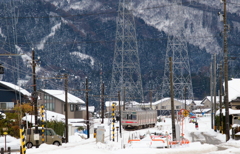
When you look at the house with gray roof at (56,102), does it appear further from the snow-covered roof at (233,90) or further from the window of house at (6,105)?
the snow-covered roof at (233,90)

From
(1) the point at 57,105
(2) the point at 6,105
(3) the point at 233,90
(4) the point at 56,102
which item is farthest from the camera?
(4) the point at 56,102

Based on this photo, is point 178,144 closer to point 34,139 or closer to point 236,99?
point 34,139

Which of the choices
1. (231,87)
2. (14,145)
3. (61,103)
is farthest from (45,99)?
(14,145)

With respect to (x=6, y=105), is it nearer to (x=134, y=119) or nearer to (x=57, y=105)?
(x=57, y=105)

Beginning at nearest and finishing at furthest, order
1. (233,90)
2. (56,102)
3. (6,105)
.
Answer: (233,90) → (6,105) → (56,102)

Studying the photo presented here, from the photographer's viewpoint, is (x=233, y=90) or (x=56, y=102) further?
(x=56, y=102)

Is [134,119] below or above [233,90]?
below

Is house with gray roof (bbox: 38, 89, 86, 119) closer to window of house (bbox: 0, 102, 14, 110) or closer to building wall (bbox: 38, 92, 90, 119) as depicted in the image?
building wall (bbox: 38, 92, 90, 119)

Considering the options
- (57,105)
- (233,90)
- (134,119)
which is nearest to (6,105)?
(57,105)

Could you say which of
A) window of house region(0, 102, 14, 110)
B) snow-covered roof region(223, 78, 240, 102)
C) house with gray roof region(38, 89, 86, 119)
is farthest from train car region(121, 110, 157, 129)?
window of house region(0, 102, 14, 110)

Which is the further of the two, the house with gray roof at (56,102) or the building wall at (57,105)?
the building wall at (57,105)

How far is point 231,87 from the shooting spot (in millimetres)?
65188

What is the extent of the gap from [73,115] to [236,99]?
34.6 m

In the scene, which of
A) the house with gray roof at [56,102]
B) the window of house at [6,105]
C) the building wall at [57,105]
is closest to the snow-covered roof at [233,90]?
the house with gray roof at [56,102]
